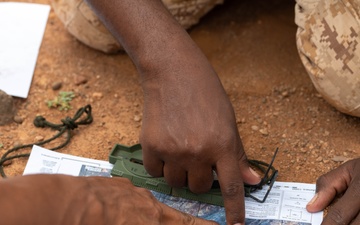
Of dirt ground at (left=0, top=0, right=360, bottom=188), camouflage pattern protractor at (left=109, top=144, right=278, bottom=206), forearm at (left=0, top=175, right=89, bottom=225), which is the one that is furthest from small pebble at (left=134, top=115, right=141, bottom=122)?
forearm at (left=0, top=175, right=89, bottom=225)

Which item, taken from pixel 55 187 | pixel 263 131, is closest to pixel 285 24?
pixel 263 131

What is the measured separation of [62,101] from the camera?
92.0 inches

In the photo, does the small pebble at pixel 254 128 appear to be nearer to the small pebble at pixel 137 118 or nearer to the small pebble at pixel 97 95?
the small pebble at pixel 137 118

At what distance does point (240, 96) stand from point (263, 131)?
8.7 inches

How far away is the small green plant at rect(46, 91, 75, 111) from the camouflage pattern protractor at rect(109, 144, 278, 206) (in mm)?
409

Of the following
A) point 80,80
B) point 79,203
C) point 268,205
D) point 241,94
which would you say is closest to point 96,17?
point 80,80

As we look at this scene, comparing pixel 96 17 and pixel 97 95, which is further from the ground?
pixel 96 17

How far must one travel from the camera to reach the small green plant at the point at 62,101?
2.32m

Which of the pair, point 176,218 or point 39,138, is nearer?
point 176,218

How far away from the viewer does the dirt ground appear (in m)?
2.07

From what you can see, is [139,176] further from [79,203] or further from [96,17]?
[96,17]

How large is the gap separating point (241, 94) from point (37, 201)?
1.19 m

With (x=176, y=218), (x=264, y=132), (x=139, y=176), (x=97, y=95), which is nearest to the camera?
(x=176, y=218)

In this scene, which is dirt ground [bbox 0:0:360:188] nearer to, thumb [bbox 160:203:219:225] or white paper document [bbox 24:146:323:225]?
white paper document [bbox 24:146:323:225]
